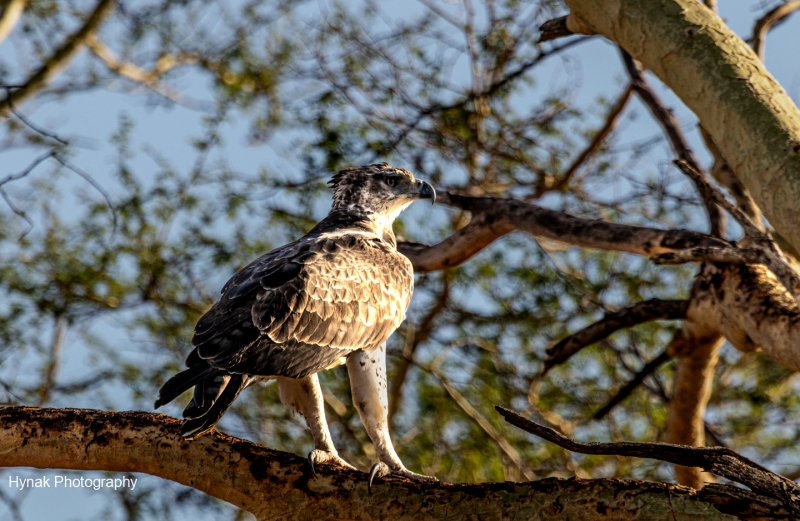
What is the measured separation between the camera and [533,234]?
5195mm

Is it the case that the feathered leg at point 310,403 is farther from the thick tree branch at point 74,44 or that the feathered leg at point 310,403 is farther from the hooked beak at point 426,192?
the thick tree branch at point 74,44

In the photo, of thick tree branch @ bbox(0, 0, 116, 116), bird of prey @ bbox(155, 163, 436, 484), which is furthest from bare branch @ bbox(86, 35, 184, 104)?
bird of prey @ bbox(155, 163, 436, 484)

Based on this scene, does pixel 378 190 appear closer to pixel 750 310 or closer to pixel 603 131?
pixel 750 310

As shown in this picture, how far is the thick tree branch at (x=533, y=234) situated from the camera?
4.55m

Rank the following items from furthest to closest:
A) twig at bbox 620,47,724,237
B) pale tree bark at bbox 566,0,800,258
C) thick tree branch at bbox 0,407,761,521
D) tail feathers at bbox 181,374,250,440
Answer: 1. twig at bbox 620,47,724,237
2. pale tree bark at bbox 566,0,800,258
3. tail feathers at bbox 181,374,250,440
4. thick tree branch at bbox 0,407,761,521

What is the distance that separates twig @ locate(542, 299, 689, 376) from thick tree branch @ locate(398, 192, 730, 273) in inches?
20.9

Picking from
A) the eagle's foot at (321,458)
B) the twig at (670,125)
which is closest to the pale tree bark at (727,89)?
the twig at (670,125)

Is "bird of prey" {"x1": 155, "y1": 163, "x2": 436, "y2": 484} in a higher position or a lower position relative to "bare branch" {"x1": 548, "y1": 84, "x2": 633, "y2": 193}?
lower

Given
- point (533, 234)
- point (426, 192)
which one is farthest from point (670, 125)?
point (426, 192)

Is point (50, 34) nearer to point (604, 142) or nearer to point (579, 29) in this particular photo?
point (604, 142)

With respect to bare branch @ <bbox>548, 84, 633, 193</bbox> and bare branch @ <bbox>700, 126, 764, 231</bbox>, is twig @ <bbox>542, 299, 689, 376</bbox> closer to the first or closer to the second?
bare branch @ <bbox>700, 126, 764, 231</bbox>

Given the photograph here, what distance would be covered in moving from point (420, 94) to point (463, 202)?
8.37 ft

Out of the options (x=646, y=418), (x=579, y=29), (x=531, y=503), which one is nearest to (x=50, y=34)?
(x=579, y=29)

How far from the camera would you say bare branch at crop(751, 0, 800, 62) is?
5625 millimetres
